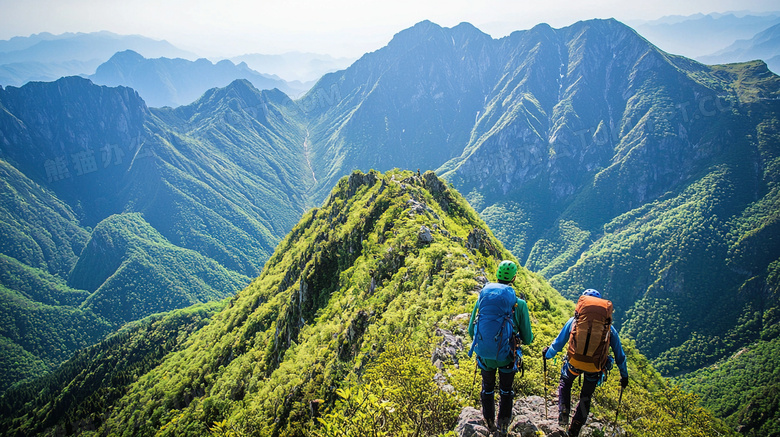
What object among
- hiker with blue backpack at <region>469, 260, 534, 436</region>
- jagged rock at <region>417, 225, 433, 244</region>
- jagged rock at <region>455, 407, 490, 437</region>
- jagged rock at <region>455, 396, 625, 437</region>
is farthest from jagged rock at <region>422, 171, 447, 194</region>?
hiker with blue backpack at <region>469, 260, 534, 436</region>

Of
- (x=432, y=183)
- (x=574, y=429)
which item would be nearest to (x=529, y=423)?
(x=574, y=429)

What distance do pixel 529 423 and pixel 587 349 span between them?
3079 mm

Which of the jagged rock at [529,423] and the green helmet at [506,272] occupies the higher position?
the green helmet at [506,272]

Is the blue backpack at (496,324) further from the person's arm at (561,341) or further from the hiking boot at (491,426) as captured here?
the hiking boot at (491,426)

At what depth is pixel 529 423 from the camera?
10.2 m

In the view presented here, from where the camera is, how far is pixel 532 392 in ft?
41.4

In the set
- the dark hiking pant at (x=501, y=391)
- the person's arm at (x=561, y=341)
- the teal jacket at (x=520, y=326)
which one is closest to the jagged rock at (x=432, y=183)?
the person's arm at (x=561, y=341)

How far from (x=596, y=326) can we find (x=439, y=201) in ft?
167

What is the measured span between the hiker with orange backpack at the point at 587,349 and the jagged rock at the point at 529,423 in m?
0.68

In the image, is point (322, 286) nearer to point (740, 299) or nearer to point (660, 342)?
point (660, 342)

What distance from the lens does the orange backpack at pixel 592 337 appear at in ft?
29.5

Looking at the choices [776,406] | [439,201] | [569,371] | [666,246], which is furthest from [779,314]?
[569,371]

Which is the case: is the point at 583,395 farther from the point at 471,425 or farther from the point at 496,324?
the point at 496,324

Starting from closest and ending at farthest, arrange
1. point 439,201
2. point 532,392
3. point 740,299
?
point 532,392
point 439,201
point 740,299
